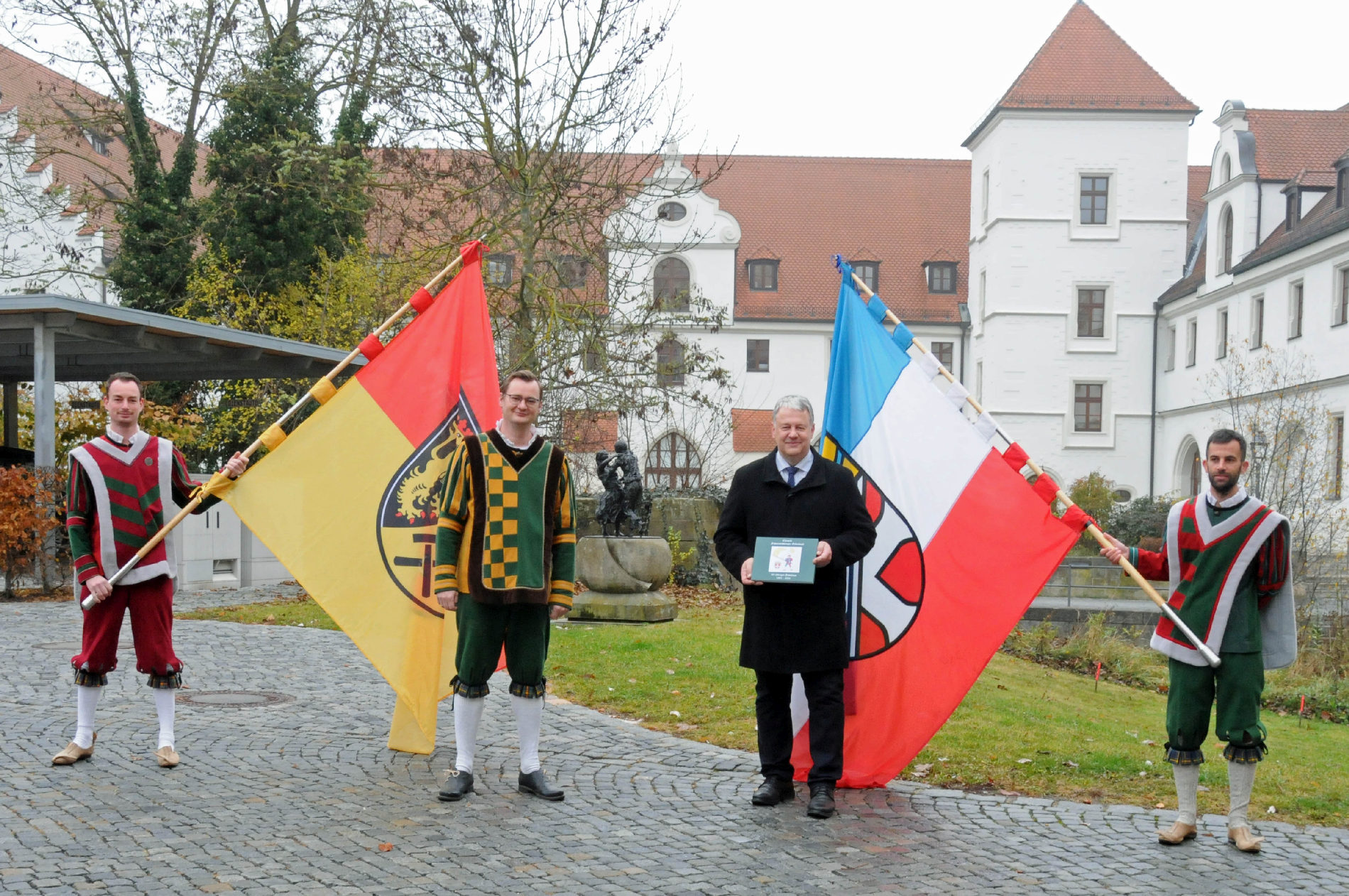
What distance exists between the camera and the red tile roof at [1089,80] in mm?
45062

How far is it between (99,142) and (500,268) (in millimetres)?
18149

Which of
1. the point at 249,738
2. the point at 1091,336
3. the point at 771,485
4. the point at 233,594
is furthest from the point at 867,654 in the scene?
the point at 1091,336

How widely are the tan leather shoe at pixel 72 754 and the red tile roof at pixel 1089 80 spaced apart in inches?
1691

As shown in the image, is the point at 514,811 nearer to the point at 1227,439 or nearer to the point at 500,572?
the point at 500,572

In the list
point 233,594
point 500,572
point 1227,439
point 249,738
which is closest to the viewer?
point 1227,439

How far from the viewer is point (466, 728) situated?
6.09 m

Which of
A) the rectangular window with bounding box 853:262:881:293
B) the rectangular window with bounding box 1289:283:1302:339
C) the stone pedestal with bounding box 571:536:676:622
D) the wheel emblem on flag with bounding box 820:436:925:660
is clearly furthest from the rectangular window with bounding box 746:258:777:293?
the wheel emblem on flag with bounding box 820:436:925:660

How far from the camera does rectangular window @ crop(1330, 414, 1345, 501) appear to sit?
3008cm

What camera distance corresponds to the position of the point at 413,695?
21.5 feet

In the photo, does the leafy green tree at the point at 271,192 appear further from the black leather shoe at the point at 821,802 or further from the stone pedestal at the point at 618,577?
the black leather shoe at the point at 821,802

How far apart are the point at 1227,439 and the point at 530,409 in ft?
10.0

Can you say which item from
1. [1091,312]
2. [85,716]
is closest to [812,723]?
[85,716]

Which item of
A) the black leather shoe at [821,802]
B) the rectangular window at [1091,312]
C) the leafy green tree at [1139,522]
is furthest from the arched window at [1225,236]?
the black leather shoe at [821,802]

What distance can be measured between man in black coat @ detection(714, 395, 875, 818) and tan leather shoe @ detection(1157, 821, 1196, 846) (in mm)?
1382
